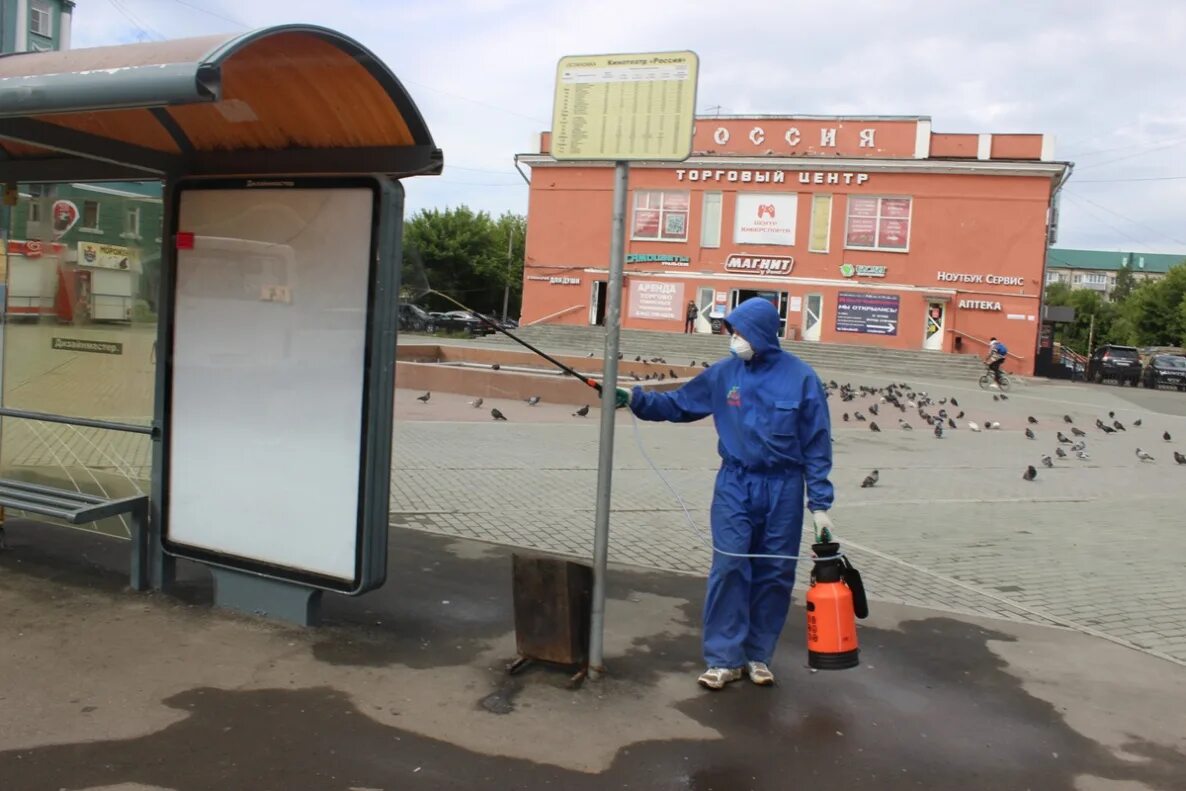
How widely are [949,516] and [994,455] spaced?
5.72 metres

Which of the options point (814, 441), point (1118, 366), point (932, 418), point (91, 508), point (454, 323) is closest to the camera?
point (814, 441)

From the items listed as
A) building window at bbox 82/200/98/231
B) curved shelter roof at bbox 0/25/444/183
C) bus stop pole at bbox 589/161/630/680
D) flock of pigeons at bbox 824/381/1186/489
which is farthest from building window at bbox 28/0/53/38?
flock of pigeons at bbox 824/381/1186/489

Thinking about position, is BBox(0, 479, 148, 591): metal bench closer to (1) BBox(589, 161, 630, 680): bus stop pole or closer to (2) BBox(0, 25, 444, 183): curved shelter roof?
(2) BBox(0, 25, 444, 183): curved shelter roof

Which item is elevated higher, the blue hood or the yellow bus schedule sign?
the yellow bus schedule sign

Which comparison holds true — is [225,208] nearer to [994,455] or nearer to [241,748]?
[241,748]

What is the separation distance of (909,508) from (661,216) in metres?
35.9

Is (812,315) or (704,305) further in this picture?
(704,305)

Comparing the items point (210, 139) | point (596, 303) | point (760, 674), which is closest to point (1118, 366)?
point (596, 303)

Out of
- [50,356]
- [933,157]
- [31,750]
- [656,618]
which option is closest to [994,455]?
[656,618]

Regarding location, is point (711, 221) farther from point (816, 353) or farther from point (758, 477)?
point (758, 477)

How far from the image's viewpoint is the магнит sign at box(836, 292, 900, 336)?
136ft

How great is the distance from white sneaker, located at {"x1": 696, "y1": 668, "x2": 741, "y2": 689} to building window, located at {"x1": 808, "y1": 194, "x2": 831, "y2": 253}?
39.5 m

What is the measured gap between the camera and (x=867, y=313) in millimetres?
41812

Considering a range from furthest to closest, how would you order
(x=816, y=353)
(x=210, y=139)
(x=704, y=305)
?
(x=704, y=305) < (x=816, y=353) < (x=210, y=139)
